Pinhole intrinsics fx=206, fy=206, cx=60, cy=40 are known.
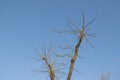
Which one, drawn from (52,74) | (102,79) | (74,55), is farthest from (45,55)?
(102,79)

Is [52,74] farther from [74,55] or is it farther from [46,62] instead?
[74,55]

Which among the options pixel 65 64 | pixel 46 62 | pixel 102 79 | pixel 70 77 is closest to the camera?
pixel 70 77

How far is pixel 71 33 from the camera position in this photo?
8.66 metres

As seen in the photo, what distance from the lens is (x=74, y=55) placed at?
8555 millimetres

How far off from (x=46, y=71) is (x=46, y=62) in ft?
1.62

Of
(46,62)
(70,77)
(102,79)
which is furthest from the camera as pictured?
(102,79)

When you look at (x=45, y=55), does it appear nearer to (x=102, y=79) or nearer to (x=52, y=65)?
(x=52, y=65)

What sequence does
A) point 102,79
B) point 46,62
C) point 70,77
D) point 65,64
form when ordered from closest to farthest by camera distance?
point 70,77 → point 65,64 → point 46,62 → point 102,79

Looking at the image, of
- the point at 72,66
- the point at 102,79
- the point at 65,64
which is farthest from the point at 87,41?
the point at 102,79

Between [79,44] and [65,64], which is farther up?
[79,44]

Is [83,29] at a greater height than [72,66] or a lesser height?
greater

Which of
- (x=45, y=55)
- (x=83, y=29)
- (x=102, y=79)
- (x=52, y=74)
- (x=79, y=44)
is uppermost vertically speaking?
(x=83, y=29)

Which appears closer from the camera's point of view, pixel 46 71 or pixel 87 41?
pixel 87 41

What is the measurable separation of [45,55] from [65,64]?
135 centimetres
